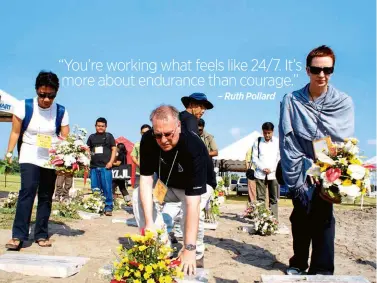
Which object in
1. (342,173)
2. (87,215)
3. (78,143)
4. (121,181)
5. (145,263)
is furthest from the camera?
(121,181)

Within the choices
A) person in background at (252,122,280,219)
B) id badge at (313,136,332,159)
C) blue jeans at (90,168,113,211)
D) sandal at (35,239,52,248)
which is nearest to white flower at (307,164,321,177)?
id badge at (313,136,332,159)

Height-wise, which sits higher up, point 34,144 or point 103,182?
point 34,144

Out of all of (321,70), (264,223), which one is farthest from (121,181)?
(321,70)

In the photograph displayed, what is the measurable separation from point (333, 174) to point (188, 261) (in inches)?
48.2

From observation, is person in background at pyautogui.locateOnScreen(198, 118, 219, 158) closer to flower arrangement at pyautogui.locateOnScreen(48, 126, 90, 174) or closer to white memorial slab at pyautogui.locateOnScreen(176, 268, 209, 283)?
flower arrangement at pyautogui.locateOnScreen(48, 126, 90, 174)

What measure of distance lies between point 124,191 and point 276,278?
7.87 metres

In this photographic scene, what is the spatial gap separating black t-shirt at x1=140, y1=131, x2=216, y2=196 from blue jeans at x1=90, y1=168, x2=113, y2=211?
511cm

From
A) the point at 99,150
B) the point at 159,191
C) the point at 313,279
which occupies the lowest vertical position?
the point at 313,279

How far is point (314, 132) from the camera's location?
386cm

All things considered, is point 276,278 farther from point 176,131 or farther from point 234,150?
point 234,150

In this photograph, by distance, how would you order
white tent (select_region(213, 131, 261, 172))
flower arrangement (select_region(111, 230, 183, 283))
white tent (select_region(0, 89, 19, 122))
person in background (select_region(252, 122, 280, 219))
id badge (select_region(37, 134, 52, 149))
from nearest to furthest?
1. flower arrangement (select_region(111, 230, 183, 283))
2. id badge (select_region(37, 134, 52, 149))
3. person in background (select_region(252, 122, 280, 219))
4. white tent (select_region(0, 89, 19, 122))
5. white tent (select_region(213, 131, 261, 172))

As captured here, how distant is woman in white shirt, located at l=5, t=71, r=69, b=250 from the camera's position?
Result: 15.6 ft

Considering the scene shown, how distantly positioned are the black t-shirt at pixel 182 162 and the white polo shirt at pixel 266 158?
447 cm

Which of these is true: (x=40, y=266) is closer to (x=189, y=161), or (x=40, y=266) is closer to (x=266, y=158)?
(x=189, y=161)
